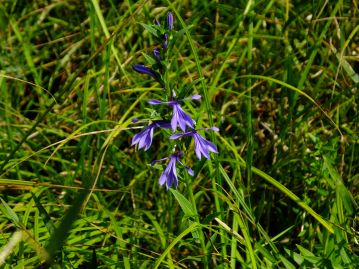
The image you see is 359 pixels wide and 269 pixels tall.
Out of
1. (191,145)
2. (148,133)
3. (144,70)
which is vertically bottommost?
(191,145)

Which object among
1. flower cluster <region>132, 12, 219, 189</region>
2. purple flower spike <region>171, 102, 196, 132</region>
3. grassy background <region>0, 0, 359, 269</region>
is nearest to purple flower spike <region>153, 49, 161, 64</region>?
flower cluster <region>132, 12, 219, 189</region>

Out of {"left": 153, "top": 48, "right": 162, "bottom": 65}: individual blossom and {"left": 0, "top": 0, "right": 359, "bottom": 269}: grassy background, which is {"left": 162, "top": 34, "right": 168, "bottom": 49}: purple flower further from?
{"left": 0, "top": 0, "right": 359, "bottom": 269}: grassy background

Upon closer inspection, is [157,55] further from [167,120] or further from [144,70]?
[167,120]

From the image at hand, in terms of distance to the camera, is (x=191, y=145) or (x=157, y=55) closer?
(x=157, y=55)

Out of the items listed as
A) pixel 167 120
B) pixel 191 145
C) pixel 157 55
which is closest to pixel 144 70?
pixel 157 55

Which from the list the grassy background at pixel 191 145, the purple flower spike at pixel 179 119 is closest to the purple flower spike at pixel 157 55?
the purple flower spike at pixel 179 119

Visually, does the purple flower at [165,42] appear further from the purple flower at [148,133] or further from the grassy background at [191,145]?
the grassy background at [191,145]

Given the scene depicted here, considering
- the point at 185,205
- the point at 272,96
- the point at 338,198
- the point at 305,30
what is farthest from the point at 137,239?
the point at 305,30

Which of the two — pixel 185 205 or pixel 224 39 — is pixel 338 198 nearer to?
pixel 185 205
